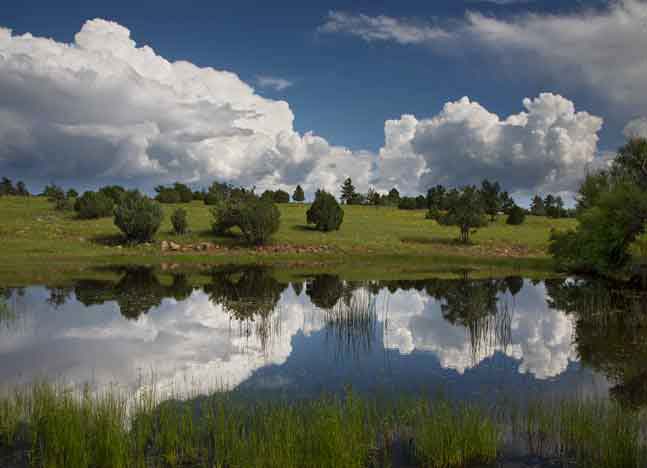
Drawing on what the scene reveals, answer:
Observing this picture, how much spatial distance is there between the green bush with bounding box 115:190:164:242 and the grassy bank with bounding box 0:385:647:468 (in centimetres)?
3825

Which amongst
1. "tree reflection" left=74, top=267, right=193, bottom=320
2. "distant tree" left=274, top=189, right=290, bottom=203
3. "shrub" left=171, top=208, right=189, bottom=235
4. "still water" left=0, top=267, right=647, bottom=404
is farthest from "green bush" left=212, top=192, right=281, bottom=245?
"distant tree" left=274, top=189, right=290, bottom=203

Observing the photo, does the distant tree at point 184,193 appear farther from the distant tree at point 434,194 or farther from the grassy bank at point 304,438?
the grassy bank at point 304,438

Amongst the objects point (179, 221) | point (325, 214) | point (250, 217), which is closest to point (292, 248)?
point (250, 217)

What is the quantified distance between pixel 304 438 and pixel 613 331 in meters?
14.0

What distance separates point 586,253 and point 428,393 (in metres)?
27.8

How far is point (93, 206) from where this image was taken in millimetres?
57969

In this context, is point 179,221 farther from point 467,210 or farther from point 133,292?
point 467,210

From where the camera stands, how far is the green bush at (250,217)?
154 feet

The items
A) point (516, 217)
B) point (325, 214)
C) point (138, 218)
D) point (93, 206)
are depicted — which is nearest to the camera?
point (138, 218)

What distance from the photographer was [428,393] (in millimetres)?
10812

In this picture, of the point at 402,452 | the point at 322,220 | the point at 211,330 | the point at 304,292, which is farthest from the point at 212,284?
the point at 322,220

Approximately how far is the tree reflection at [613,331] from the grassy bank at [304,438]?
10.4 ft

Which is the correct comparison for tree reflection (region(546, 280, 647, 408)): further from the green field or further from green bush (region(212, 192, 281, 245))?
green bush (region(212, 192, 281, 245))

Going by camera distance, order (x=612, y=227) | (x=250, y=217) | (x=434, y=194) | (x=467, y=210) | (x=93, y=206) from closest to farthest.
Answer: (x=612, y=227), (x=250, y=217), (x=467, y=210), (x=93, y=206), (x=434, y=194)
